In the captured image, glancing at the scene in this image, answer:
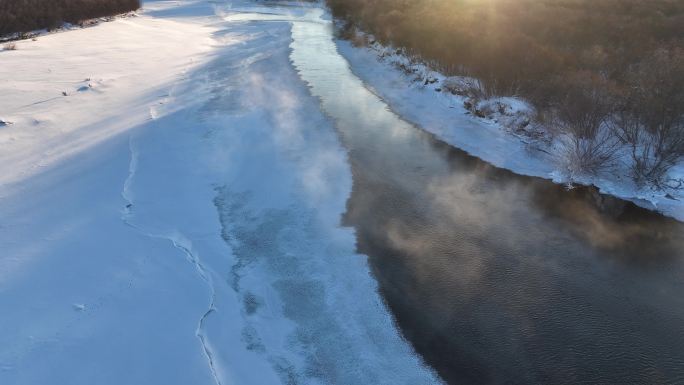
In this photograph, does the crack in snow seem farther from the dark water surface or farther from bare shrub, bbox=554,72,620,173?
bare shrub, bbox=554,72,620,173

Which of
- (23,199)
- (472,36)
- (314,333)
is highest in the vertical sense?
(472,36)

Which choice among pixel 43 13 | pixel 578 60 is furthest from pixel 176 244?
pixel 43 13

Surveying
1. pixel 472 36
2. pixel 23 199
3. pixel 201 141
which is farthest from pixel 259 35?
pixel 23 199

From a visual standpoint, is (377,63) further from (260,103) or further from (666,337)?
(666,337)

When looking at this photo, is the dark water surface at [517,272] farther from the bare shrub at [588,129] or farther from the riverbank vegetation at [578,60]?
the riverbank vegetation at [578,60]

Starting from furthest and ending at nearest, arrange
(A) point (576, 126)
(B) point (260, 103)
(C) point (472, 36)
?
1. (C) point (472, 36)
2. (B) point (260, 103)
3. (A) point (576, 126)

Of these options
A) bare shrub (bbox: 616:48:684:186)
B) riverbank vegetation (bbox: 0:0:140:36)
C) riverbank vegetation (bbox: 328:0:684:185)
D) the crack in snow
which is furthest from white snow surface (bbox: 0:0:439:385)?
riverbank vegetation (bbox: 0:0:140:36)

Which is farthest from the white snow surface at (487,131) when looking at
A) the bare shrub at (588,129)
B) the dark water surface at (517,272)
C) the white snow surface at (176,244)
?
Result: the white snow surface at (176,244)

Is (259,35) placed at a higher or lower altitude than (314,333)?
higher
